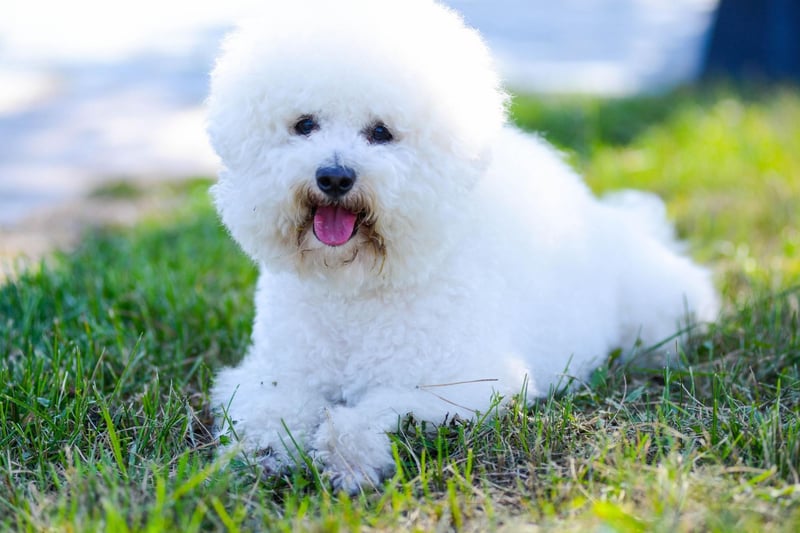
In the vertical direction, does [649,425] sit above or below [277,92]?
below

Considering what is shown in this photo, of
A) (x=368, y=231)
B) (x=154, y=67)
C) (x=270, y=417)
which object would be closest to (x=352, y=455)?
(x=270, y=417)

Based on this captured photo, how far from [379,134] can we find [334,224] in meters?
0.27

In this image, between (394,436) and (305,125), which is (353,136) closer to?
(305,125)

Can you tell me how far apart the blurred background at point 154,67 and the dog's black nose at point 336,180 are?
1620mm

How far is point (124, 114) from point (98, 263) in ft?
13.5

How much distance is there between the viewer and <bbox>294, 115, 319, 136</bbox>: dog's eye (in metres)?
2.45

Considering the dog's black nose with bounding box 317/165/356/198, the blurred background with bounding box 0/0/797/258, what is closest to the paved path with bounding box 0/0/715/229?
the blurred background with bounding box 0/0/797/258

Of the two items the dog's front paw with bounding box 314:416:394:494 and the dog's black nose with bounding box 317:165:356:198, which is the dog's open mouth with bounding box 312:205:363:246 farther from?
the dog's front paw with bounding box 314:416:394:494

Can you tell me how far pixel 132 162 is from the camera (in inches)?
253

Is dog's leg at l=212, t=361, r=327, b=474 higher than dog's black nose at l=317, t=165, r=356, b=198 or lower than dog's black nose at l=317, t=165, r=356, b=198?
lower

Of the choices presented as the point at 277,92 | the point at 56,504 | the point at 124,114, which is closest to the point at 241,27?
the point at 277,92

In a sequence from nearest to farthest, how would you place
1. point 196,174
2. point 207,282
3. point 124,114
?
1. point 207,282
2. point 196,174
3. point 124,114

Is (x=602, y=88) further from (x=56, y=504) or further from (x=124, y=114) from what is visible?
(x=56, y=504)

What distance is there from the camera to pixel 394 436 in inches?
95.1
